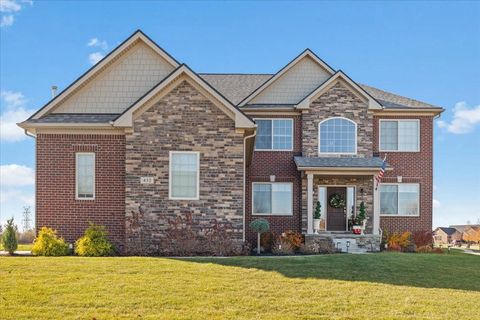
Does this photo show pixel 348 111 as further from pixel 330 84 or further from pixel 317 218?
pixel 317 218

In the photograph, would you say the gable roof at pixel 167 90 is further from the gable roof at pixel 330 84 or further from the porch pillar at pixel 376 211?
the porch pillar at pixel 376 211

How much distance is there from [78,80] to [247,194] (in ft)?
30.0

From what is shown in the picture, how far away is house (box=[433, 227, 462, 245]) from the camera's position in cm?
5241

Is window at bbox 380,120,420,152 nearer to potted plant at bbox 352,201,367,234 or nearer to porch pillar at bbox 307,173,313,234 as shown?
potted plant at bbox 352,201,367,234

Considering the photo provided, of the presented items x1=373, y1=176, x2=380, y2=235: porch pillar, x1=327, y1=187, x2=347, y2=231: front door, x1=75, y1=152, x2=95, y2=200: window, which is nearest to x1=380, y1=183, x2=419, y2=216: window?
x1=327, y1=187, x2=347, y2=231: front door

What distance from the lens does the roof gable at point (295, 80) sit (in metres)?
22.3

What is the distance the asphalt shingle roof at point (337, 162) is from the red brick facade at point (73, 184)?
26.6 feet

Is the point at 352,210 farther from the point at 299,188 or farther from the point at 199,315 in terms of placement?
the point at 199,315

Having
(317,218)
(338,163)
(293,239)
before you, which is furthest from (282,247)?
(338,163)

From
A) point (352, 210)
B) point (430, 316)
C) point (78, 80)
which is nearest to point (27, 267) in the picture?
point (78, 80)

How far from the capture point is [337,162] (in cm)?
2081

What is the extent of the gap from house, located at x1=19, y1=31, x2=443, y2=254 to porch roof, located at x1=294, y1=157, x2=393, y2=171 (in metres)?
0.07

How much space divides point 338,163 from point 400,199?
13.8ft

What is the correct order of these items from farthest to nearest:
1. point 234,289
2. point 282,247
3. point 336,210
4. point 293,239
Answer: point 336,210 → point 293,239 → point 282,247 → point 234,289
